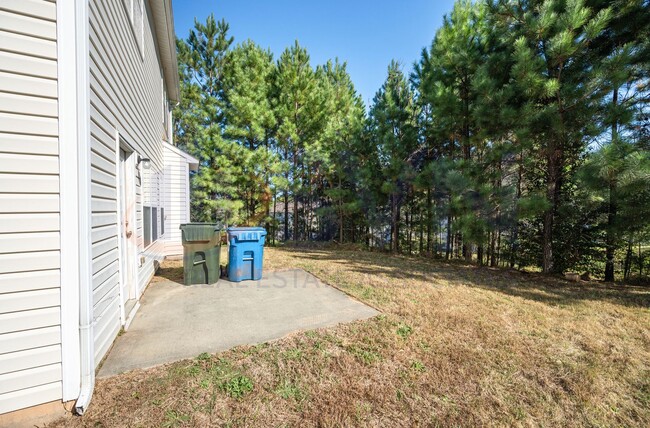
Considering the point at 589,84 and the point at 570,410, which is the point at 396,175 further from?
the point at 570,410

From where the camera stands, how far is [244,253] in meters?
5.00

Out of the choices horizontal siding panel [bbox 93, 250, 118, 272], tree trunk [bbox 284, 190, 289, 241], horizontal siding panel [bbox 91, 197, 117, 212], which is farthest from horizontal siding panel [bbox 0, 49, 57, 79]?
tree trunk [bbox 284, 190, 289, 241]

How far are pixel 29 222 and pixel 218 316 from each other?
85.7 inches

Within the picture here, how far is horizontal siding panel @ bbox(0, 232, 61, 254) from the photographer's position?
171 cm

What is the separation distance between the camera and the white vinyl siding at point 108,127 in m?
2.26

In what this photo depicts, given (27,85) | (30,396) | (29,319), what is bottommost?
(30,396)

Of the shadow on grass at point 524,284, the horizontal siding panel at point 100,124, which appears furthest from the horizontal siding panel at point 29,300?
the shadow on grass at point 524,284

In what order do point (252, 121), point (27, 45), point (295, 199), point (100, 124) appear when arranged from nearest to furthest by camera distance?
1. point (27, 45)
2. point (100, 124)
3. point (252, 121)
4. point (295, 199)

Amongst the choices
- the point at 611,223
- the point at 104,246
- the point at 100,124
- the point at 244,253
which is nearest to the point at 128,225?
the point at 104,246

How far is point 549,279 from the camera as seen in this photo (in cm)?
610

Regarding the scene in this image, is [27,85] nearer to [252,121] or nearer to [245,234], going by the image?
[245,234]

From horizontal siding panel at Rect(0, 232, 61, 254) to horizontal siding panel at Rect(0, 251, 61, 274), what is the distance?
0.03m

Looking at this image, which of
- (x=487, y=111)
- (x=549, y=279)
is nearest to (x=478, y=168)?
(x=487, y=111)

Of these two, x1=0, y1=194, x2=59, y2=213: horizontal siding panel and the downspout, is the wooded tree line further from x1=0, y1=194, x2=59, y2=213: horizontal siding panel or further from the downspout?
x1=0, y1=194, x2=59, y2=213: horizontal siding panel
